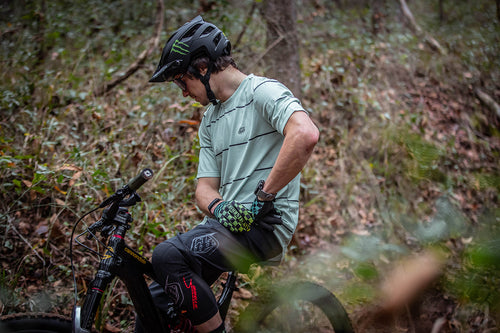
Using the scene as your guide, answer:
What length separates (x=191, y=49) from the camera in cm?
243

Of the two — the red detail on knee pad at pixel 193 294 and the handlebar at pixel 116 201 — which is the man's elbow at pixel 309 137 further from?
the red detail on knee pad at pixel 193 294

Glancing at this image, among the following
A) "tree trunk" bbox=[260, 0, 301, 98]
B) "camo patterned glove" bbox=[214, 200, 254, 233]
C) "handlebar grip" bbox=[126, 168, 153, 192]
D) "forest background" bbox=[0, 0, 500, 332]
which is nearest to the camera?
"forest background" bbox=[0, 0, 500, 332]

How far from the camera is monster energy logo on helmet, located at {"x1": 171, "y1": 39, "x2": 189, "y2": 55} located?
2426mm

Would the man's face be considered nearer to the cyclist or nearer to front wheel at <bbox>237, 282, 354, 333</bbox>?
the cyclist

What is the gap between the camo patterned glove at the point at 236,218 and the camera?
88.0 inches

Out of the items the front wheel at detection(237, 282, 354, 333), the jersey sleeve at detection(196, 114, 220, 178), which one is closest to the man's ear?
the jersey sleeve at detection(196, 114, 220, 178)

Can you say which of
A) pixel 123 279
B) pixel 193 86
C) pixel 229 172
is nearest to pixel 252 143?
pixel 229 172

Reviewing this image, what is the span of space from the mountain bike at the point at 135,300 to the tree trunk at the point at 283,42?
10.4 ft

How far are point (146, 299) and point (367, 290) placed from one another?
1476mm

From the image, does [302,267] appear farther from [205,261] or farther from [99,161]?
[99,161]

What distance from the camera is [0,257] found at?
11.5ft

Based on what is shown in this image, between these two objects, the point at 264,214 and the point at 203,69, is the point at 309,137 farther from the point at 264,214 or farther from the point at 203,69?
the point at 203,69

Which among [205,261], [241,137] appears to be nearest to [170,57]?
[241,137]

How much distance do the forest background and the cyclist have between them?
495 millimetres
